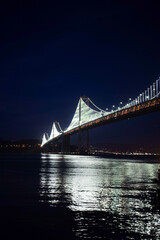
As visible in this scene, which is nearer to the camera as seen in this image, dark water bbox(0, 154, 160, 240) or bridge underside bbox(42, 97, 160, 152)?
dark water bbox(0, 154, 160, 240)

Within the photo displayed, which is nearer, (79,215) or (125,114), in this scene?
(79,215)

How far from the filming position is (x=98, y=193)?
1270cm

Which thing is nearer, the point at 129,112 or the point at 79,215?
the point at 79,215

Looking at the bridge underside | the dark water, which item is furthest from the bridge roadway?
the dark water

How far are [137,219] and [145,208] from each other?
5.10 feet

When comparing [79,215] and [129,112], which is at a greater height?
[129,112]

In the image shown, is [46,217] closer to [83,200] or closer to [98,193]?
[83,200]

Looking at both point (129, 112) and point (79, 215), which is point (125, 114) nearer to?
point (129, 112)

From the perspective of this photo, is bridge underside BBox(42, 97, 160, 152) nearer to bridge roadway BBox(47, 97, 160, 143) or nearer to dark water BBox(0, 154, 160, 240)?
bridge roadway BBox(47, 97, 160, 143)

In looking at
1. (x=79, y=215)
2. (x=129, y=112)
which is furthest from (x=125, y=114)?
(x=79, y=215)

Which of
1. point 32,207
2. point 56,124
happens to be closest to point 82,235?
point 32,207

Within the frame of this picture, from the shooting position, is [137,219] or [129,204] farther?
[129,204]

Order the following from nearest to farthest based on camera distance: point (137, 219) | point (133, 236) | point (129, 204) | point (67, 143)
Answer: point (133, 236) < point (137, 219) < point (129, 204) < point (67, 143)

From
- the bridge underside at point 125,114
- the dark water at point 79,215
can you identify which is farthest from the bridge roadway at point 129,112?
the dark water at point 79,215
